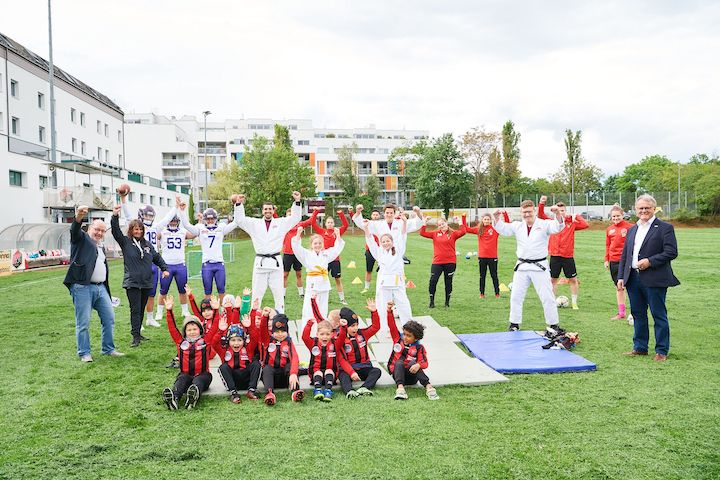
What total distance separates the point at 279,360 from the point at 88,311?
120 inches

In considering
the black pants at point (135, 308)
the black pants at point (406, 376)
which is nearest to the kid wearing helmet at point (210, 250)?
the black pants at point (135, 308)

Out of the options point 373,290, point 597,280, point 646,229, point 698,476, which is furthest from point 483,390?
point 597,280

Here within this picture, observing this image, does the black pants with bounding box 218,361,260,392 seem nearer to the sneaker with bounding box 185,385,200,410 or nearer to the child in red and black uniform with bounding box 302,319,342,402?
the sneaker with bounding box 185,385,200,410

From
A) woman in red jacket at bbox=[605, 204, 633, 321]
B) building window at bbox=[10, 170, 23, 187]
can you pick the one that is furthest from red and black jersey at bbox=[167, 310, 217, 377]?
building window at bbox=[10, 170, 23, 187]

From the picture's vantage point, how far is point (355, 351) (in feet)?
21.0

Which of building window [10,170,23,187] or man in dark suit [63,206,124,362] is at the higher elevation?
building window [10,170,23,187]

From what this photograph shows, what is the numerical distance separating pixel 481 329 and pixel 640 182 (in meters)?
89.8

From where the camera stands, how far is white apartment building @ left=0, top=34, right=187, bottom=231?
29406 mm

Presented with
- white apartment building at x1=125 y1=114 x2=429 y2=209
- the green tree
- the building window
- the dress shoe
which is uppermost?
white apartment building at x1=125 y1=114 x2=429 y2=209

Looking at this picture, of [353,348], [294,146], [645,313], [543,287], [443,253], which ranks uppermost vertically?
[294,146]

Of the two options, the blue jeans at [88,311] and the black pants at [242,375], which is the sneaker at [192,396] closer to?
the black pants at [242,375]

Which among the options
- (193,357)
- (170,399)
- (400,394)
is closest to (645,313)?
(400,394)

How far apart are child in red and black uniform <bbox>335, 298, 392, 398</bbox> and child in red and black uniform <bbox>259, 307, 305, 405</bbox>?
54 centimetres

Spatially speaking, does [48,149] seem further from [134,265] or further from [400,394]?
[400,394]
